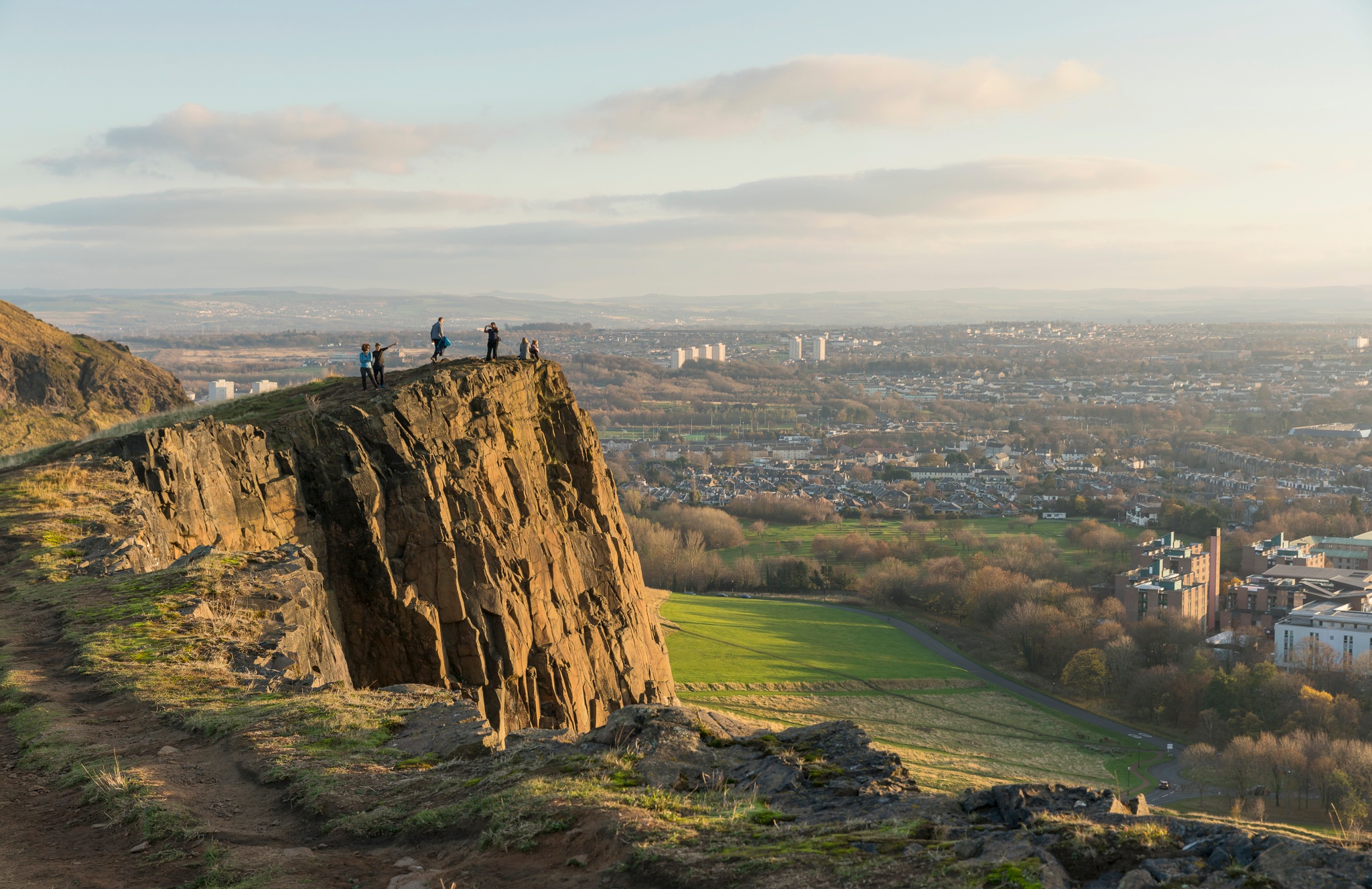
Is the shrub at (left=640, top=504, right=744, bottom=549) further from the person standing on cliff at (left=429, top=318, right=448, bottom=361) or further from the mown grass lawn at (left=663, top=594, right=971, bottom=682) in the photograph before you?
the person standing on cliff at (left=429, top=318, right=448, bottom=361)

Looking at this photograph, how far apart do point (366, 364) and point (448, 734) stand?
659 inches

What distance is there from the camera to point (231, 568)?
55.0 ft

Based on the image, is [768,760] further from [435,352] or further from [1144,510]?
[1144,510]

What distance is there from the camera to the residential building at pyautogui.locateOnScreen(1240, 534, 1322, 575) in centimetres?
10081

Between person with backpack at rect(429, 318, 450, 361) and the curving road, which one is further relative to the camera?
the curving road

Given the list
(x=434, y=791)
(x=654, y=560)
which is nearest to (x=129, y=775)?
(x=434, y=791)

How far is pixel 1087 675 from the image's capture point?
70438 millimetres

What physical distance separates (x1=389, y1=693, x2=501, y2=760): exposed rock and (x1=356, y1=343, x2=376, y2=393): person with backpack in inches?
607

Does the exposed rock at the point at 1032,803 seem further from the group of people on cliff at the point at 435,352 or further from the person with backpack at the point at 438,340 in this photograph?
the person with backpack at the point at 438,340

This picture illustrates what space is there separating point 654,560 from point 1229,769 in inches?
2444

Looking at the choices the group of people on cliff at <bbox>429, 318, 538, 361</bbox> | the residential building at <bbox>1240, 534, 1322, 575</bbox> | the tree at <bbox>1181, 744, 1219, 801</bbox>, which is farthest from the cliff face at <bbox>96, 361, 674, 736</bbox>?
the residential building at <bbox>1240, 534, 1322, 575</bbox>

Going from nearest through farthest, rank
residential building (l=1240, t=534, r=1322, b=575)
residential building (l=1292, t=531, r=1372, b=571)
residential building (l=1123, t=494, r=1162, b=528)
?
residential building (l=1240, t=534, r=1322, b=575) → residential building (l=1292, t=531, r=1372, b=571) → residential building (l=1123, t=494, r=1162, b=528)

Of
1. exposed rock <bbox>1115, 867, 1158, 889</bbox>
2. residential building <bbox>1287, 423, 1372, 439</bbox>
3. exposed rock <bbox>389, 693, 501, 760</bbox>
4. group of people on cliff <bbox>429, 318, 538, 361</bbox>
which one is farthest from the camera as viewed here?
residential building <bbox>1287, 423, 1372, 439</bbox>

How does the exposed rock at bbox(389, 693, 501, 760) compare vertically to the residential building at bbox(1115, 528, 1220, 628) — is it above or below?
above
